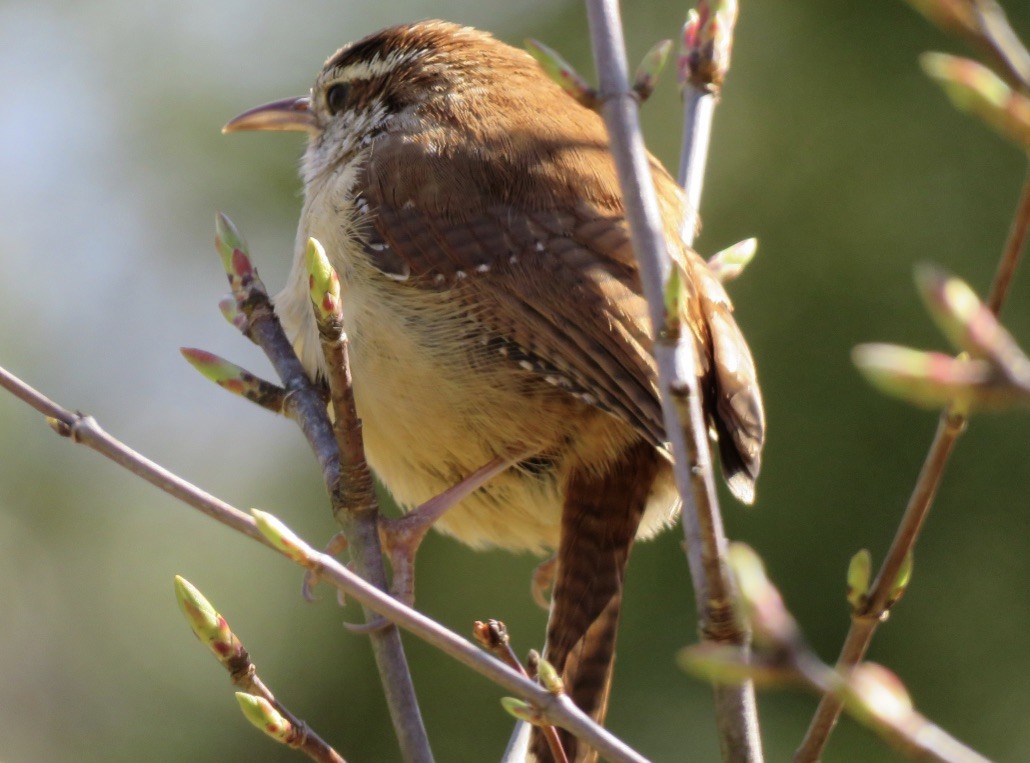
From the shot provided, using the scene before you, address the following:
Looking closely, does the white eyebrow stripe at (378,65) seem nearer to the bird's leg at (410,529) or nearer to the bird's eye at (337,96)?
the bird's eye at (337,96)

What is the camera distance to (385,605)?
1.94m

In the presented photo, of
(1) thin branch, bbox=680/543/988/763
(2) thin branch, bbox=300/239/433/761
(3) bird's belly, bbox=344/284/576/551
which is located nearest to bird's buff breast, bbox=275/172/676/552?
(3) bird's belly, bbox=344/284/576/551

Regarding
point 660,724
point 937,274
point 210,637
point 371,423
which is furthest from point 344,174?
point 660,724

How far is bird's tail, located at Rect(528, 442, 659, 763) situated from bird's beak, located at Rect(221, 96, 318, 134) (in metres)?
1.98

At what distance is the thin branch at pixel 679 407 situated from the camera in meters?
1.73

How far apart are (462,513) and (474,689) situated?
11.7 ft

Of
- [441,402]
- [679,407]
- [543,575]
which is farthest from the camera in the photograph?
[543,575]

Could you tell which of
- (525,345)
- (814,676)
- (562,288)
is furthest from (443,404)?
(814,676)

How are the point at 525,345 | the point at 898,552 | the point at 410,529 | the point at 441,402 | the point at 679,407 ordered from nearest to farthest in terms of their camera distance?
the point at 679,407
the point at 898,552
the point at 410,529
the point at 525,345
the point at 441,402

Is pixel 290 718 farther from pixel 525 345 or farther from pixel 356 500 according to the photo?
pixel 525 345

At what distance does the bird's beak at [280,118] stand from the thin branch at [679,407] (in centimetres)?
308

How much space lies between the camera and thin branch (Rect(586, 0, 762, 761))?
5.68ft

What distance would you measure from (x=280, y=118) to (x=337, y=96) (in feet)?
0.89

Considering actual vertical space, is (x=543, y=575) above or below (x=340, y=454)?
below
